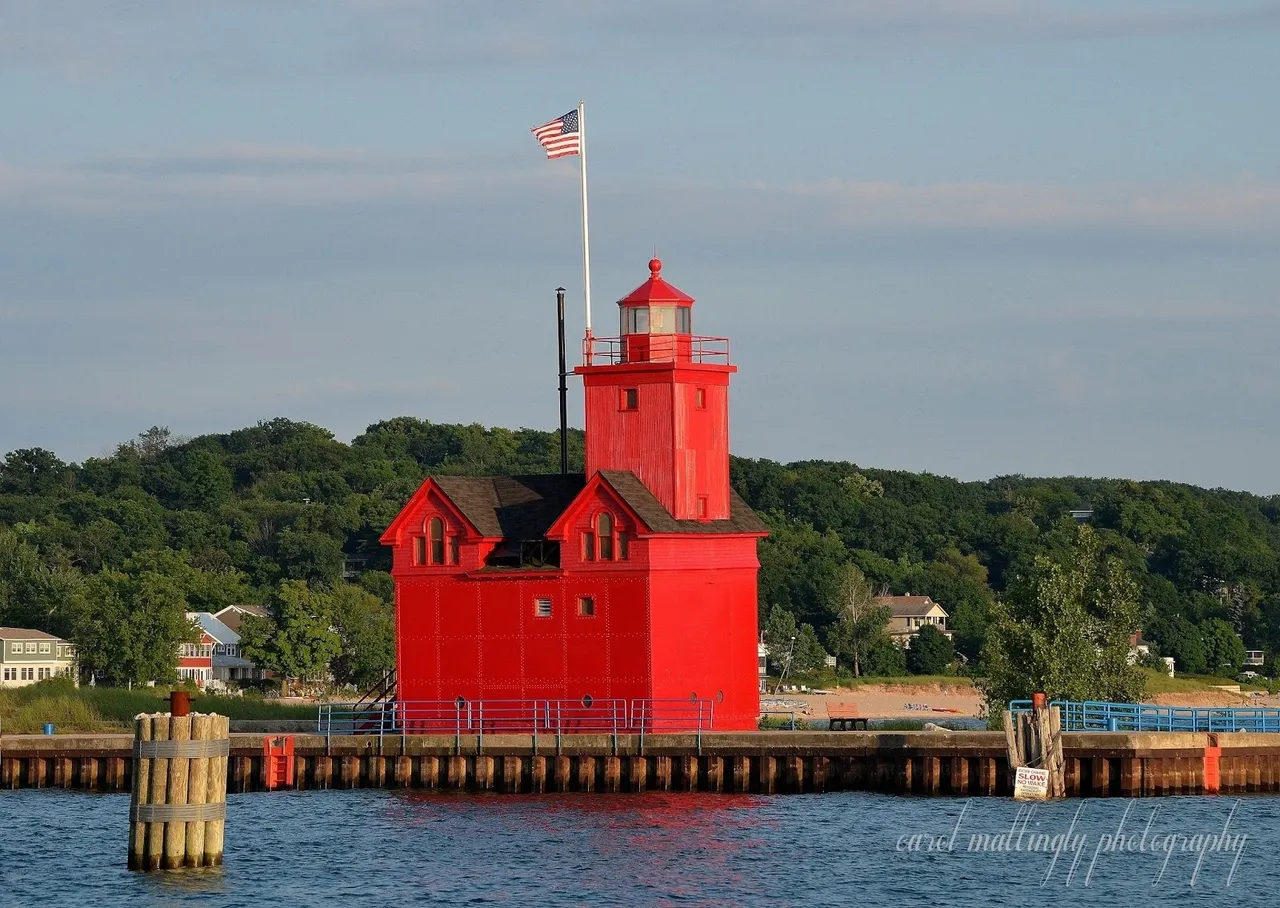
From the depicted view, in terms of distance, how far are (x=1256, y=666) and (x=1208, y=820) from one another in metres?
109

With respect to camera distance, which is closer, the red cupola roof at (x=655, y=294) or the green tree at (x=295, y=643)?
the red cupola roof at (x=655, y=294)

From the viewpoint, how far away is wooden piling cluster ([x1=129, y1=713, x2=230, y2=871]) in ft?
160

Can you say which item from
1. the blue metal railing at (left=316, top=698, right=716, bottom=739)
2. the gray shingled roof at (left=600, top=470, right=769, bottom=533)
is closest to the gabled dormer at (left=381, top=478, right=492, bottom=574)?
the blue metal railing at (left=316, top=698, right=716, bottom=739)

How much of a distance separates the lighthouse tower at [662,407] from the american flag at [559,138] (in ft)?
13.9

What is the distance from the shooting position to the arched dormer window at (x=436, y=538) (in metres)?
68.5

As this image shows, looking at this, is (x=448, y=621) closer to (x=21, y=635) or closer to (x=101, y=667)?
(x=101, y=667)

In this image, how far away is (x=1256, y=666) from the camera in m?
163

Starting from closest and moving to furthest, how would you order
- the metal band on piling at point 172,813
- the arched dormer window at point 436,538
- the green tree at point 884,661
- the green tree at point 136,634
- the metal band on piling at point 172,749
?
the metal band on piling at point 172,749
the metal band on piling at point 172,813
the arched dormer window at point 436,538
the green tree at point 136,634
the green tree at point 884,661

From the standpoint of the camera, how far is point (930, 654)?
151500 millimetres

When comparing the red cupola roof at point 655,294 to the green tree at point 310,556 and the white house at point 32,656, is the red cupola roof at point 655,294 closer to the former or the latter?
the white house at point 32,656

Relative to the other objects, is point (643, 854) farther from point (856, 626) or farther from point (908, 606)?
point (908, 606)

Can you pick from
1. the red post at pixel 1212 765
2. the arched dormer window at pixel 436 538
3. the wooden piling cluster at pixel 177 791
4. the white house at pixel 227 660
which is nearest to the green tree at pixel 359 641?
the white house at pixel 227 660

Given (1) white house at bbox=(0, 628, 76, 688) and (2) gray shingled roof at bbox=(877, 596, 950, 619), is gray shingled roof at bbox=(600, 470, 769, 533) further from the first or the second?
(2) gray shingled roof at bbox=(877, 596, 950, 619)

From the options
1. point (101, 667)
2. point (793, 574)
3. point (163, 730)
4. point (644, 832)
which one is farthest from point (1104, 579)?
point (793, 574)
